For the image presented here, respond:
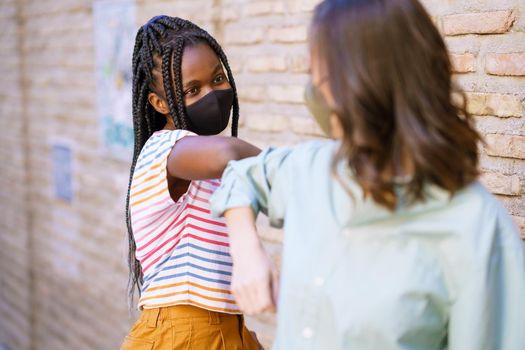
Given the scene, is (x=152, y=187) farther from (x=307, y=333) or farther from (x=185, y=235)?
(x=307, y=333)

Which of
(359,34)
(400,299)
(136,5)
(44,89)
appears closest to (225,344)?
(400,299)

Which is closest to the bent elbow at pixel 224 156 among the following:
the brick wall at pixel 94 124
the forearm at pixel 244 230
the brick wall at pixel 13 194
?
the forearm at pixel 244 230

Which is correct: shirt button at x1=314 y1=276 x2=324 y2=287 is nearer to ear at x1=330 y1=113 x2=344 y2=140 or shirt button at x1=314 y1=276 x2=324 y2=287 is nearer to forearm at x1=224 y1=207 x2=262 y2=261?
forearm at x1=224 y1=207 x2=262 y2=261

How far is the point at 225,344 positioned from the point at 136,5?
2.90m

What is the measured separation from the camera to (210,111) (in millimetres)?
1858

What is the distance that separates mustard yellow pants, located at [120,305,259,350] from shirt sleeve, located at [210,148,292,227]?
1.62ft

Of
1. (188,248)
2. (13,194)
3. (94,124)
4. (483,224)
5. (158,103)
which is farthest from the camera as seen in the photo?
(13,194)

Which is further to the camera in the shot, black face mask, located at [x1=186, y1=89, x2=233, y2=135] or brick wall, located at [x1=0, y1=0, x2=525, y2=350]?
brick wall, located at [x1=0, y1=0, x2=525, y2=350]

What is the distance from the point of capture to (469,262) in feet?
3.90

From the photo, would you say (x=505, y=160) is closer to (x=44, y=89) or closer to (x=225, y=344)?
(x=225, y=344)

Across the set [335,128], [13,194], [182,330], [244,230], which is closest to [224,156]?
[244,230]

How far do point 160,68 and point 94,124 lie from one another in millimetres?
3270

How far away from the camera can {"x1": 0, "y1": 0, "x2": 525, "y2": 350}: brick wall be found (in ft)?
7.21

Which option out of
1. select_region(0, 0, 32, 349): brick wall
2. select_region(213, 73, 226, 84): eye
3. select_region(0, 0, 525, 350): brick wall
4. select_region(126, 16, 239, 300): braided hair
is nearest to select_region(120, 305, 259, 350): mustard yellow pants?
select_region(126, 16, 239, 300): braided hair
